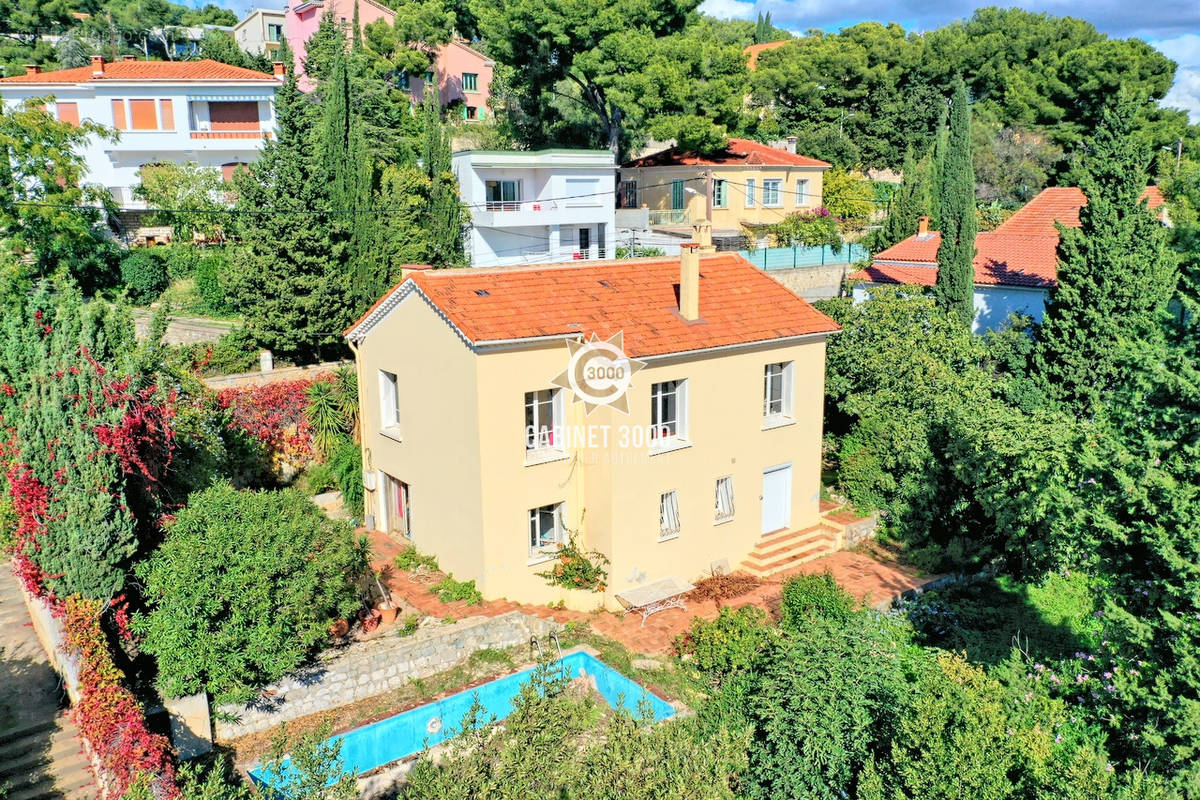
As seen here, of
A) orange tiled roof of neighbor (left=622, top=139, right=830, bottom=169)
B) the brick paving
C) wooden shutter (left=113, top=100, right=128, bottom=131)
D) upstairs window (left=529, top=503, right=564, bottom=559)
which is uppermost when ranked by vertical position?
wooden shutter (left=113, top=100, right=128, bottom=131)

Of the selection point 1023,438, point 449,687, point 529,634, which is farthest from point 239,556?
point 1023,438

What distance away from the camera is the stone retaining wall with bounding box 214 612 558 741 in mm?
16094

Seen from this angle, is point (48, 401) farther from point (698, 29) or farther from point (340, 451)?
point (698, 29)

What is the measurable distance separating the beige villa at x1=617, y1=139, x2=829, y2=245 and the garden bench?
30.7 meters

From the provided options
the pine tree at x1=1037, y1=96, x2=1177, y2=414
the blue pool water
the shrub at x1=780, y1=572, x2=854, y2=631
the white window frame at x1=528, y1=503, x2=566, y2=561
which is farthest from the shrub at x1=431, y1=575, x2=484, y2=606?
the pine tree at x1=1037, y1=96, x2=1177, y2=414

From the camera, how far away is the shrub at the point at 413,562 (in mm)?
22312

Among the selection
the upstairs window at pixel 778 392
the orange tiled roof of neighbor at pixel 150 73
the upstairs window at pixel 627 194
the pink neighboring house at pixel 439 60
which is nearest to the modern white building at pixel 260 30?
the pink neighboring house at pixel 439 60

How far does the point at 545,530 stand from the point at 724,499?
4852mm

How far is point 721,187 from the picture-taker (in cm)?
5047

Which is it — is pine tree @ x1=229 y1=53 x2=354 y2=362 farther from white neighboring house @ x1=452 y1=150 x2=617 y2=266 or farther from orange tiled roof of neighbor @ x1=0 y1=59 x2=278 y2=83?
orange tiled roof of neighbor @ x1=0 y1=59 x2=278 y2=83

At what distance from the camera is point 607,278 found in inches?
928

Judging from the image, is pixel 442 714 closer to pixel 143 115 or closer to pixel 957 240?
pixel 957 240

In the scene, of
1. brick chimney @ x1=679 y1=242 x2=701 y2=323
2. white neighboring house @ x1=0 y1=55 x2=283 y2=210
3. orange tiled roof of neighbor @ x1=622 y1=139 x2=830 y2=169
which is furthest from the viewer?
orange tiled roof of neighbor @ x1=622 y1=139 x2=830 y2=169

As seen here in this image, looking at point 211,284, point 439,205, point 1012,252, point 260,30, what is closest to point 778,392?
point 439,205
